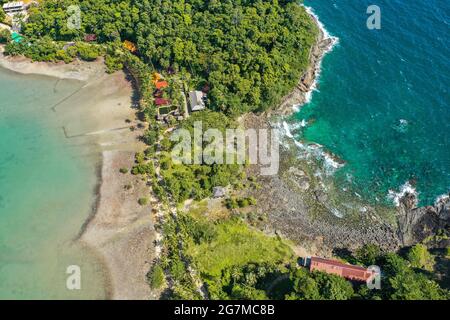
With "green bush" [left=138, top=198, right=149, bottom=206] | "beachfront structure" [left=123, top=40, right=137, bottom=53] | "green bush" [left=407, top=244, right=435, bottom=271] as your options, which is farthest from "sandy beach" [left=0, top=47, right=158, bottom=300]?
"green bush" [left=407, top=244, right=435, bottom=271]

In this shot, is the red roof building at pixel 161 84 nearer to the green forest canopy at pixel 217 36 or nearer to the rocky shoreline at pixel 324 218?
the green forest canopy at pixel 217 36

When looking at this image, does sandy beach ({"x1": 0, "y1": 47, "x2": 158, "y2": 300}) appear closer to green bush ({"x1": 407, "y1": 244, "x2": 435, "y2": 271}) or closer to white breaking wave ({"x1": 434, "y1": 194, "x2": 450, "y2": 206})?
green bush ({"x1": 407, "y1": 244, "x2": 435, "y2": 271})

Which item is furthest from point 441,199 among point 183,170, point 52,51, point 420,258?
point 52,51

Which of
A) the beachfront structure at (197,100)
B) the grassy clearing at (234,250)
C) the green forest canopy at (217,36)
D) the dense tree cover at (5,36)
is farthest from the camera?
the dense tree cover at (5,36)

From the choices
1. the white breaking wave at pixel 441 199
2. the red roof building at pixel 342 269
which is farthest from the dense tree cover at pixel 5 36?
the white breaking wave at pixel 441 199

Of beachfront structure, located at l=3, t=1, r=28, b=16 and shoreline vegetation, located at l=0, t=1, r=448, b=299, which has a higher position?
beachfront structure, located at l=3, t=1, r=28, b=16

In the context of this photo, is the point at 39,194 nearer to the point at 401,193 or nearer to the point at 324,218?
the point at 324,218
